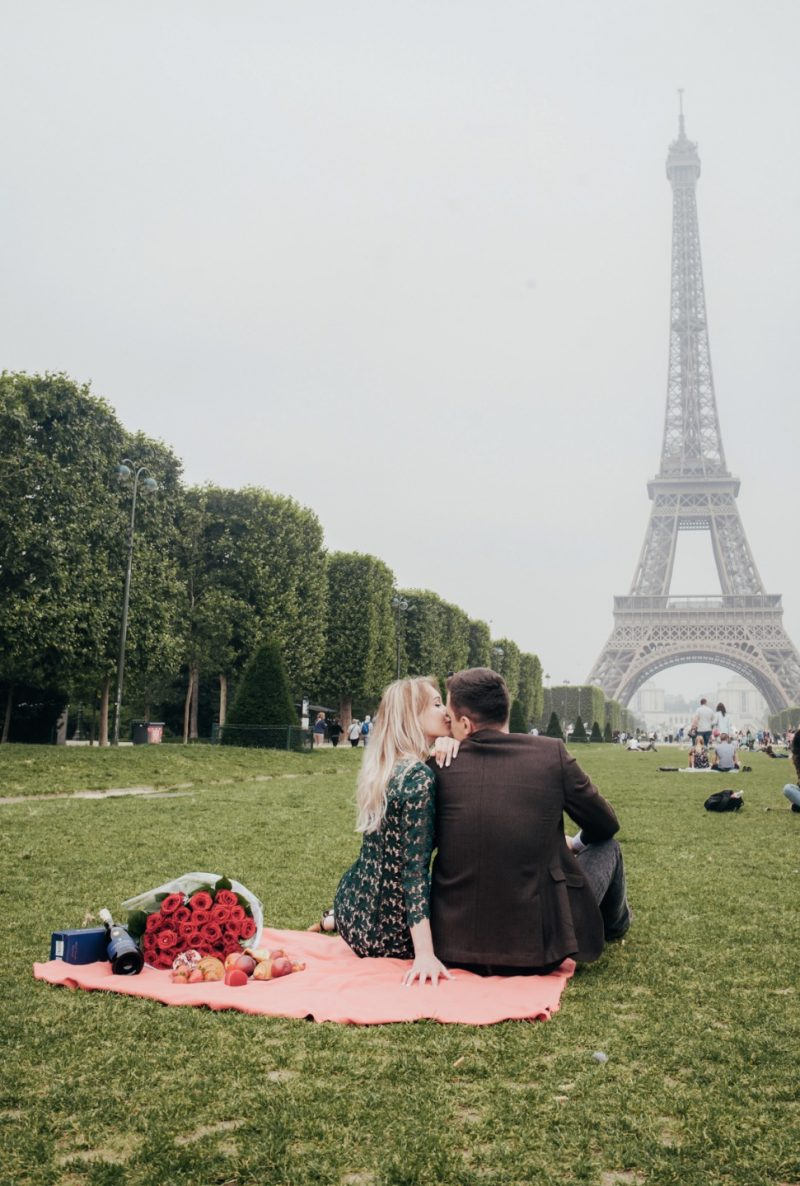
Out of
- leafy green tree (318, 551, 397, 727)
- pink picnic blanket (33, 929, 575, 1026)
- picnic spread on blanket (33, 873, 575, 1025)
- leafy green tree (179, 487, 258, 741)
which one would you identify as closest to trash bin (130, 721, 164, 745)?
leafy green tree (179, 487, 258, 741)

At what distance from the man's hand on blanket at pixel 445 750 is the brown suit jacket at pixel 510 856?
1.4 inches

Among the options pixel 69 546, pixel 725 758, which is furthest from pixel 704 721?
pixel 69 546

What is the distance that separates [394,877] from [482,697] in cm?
113

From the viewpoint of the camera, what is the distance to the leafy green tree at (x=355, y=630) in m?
43.8

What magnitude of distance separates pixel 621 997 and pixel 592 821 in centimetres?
88

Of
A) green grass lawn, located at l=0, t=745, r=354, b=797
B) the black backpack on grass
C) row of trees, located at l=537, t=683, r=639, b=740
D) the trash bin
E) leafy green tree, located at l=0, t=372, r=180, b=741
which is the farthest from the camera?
row of trees, located at l=537, t=683, r=639, b=740

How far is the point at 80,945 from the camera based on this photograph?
531 cm

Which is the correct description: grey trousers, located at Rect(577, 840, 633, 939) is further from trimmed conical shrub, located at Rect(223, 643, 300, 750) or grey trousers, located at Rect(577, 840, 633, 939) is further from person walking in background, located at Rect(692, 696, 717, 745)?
person walking in background, located at Rect(692, 696, 717, 745)

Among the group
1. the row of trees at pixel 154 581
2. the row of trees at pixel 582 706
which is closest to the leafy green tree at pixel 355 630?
the row of trees at pixel 154 581

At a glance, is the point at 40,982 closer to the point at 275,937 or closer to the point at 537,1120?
the point at 275,937

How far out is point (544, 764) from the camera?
16.7 feet

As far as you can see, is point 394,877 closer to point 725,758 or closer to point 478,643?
point 725,758

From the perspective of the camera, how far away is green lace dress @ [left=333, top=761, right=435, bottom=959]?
5.08 metres

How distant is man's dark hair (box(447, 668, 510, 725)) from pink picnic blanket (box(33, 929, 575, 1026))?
132cm
